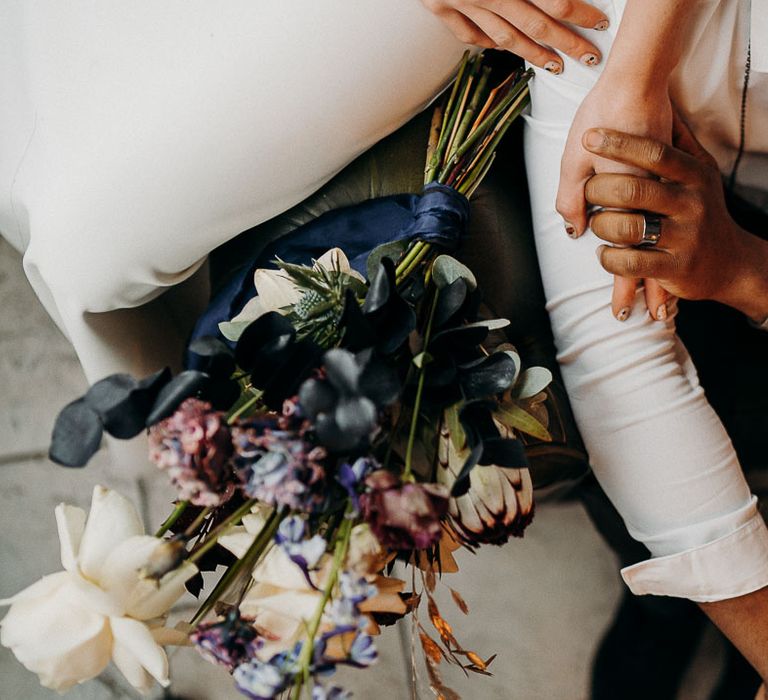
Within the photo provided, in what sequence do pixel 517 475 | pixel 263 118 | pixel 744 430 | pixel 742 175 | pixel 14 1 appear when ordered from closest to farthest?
pixel 517 475 < pixel 263 118 < pixel 14 1 < pixel 742 175 < pixel 744 430

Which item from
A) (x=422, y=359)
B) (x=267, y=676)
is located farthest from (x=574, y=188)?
(x=267, y=676)

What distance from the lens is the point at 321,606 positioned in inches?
16.6

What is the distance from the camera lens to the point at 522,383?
0.56 metres

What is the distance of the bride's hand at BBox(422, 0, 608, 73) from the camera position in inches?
26.3

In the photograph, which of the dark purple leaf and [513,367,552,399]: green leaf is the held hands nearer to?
[513,367,552,399]: green leaf

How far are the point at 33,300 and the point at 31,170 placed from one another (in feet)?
2.16

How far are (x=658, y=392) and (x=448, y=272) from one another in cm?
28

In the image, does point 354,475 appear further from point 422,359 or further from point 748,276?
point 748,276

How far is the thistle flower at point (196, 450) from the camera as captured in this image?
406 millimetres

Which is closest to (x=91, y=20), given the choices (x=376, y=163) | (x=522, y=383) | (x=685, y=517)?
(x=376, y=163)

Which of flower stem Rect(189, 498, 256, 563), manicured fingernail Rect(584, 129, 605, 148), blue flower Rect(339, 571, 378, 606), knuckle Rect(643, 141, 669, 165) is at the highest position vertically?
manicured fingernail Rect(584, 129, 605, 148)

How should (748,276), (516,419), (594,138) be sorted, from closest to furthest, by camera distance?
(516,419) < (594,138) < (748,276)

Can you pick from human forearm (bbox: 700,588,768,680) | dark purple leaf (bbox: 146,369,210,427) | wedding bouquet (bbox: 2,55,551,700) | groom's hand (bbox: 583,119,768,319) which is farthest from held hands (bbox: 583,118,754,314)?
dark purple leaf (bbox: 146,369,210,427)

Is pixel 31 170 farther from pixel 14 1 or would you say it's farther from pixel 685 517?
pixel 685 517
